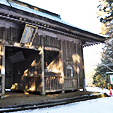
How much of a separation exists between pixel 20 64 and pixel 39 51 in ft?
9.00

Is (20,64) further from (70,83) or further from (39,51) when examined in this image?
(70,83)

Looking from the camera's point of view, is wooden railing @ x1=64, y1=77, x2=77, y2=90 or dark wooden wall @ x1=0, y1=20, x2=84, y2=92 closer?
dark wooden wall @ x1=0, y1=20, x2=84, y2=92

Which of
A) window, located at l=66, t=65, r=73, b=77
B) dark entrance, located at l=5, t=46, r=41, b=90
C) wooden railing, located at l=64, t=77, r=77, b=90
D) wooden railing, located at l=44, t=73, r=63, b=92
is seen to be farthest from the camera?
window, located at l=66, t=65, r=73, b=77

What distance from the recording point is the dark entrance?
351 inches

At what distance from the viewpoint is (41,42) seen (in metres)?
8.38

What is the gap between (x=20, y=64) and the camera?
34.2ft

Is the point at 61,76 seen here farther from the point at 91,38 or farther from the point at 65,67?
the point at 91,38

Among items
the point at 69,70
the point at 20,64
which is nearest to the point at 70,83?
the point at 69,70

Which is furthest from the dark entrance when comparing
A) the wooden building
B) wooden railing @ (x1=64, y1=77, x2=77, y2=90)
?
wooden railing @ (x1=64, y1=77, x2=77, y2=90)

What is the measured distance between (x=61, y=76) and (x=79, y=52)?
276cm

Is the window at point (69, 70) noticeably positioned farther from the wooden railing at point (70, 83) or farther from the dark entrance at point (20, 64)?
the dark entrance at point (20, 64)

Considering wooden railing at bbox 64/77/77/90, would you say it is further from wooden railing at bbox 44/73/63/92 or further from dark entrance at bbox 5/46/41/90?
dark entrance at bbox 5/46/41/90

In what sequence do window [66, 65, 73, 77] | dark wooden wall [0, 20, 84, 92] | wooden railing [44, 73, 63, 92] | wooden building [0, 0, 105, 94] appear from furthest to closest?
window [66, 65, 73, 77]
wooden railing [44, 73, 63, 92]
dark wooden wall [0, 20, 84, 92]
wooden building [0, 0, 105, 94]

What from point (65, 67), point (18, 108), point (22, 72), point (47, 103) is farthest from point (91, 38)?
point (18, 108)
